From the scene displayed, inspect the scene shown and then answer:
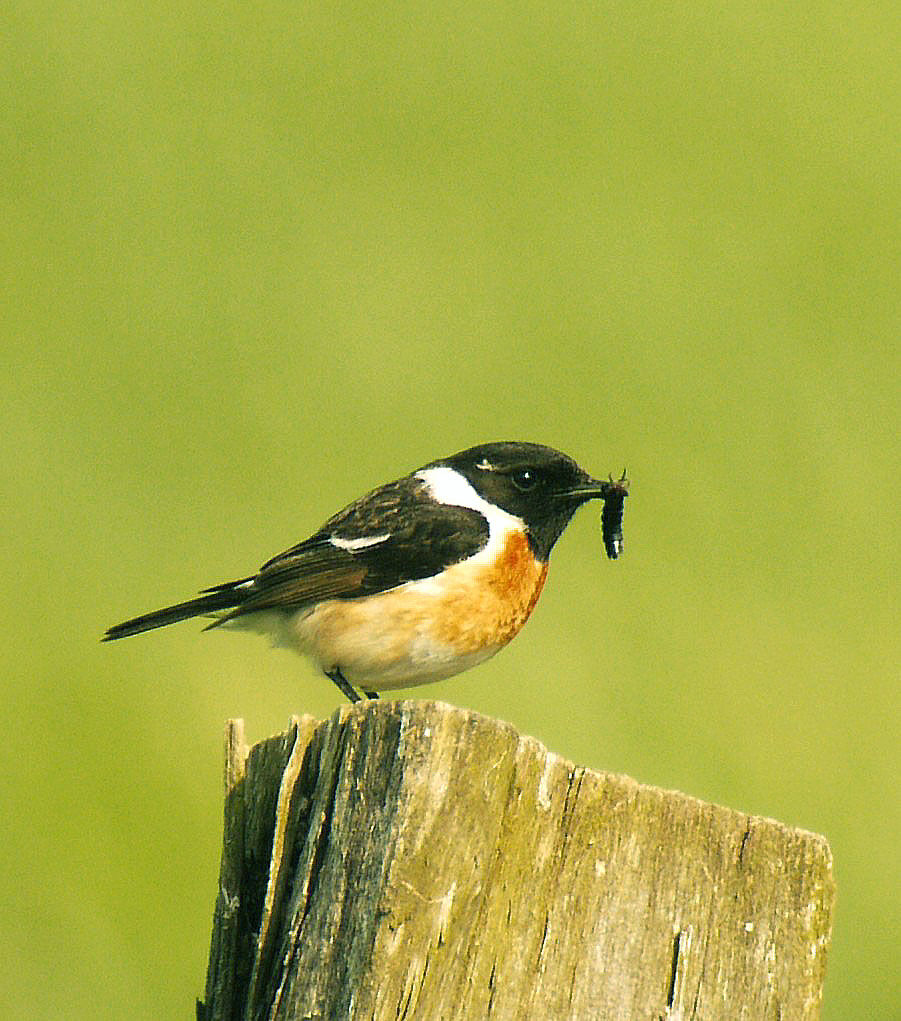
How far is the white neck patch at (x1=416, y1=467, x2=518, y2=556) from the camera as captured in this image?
17.9ft

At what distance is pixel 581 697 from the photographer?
736cm

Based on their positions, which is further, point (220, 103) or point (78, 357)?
point (220, 103)

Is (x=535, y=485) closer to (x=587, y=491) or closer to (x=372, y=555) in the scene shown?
(x=587, y=491)

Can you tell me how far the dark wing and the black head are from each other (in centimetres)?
23

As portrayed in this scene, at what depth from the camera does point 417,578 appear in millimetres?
5316

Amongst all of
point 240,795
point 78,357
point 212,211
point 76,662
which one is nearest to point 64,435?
point 78,357

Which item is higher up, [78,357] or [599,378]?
[78,357]

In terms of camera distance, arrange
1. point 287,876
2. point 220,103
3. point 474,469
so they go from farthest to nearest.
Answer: point 220,103 < point 474,469 < point 287,876

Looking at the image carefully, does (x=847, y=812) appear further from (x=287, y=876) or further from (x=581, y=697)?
(x=287, y=876)

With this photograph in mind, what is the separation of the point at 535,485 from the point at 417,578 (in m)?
0.62

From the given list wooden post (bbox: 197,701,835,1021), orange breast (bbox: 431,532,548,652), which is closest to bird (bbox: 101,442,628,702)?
orange breast (bbox: 431,532,548,652)

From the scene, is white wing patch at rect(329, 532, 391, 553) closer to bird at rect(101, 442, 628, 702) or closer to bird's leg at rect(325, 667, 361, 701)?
bird at rect(101, 442, 628, 702)

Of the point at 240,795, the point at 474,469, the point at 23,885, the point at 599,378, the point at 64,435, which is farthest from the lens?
the point at 599,378

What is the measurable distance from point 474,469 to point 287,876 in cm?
313
